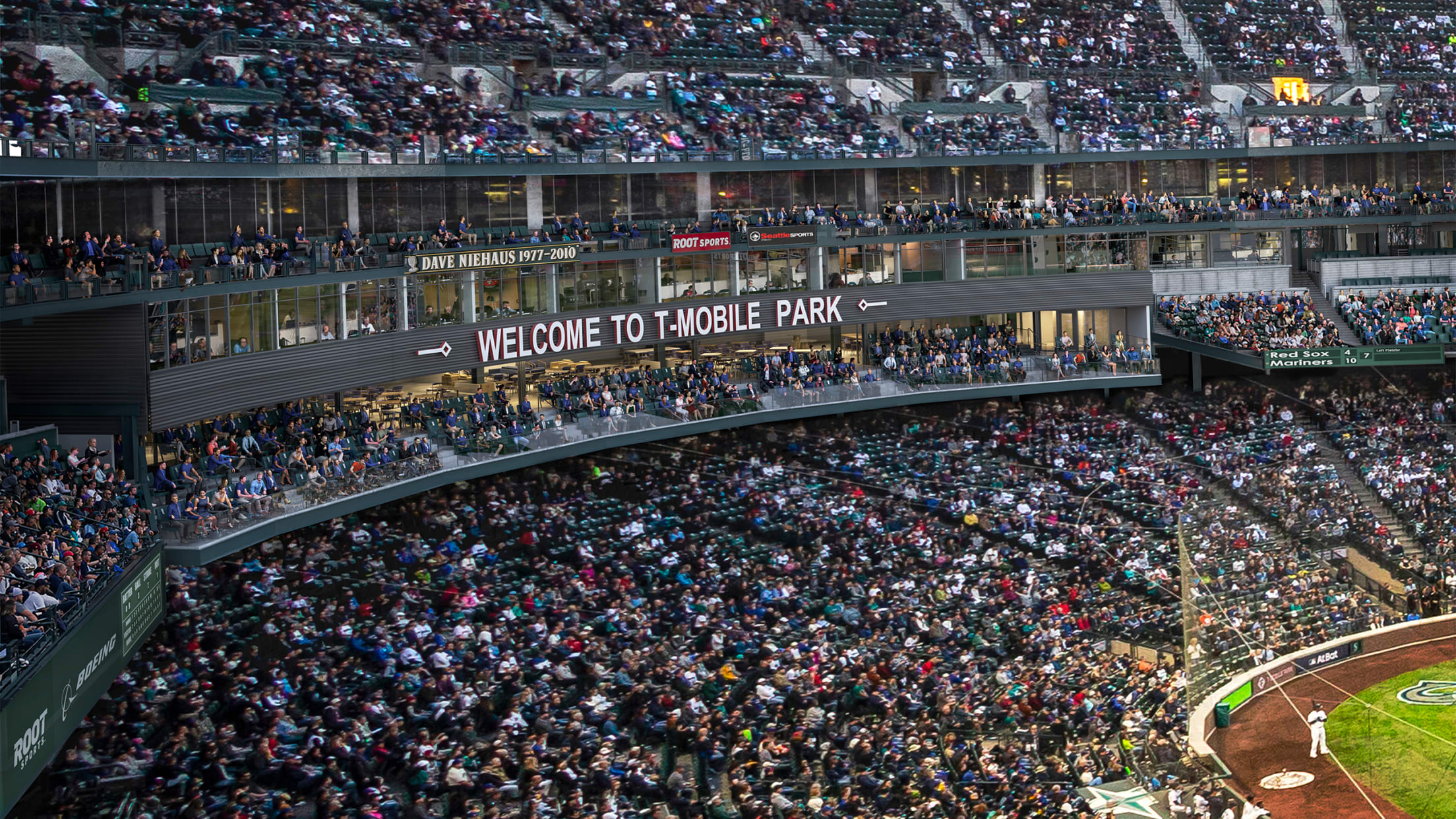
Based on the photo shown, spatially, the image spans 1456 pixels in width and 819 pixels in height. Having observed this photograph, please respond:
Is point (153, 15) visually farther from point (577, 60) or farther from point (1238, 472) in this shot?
point (1238, 472)

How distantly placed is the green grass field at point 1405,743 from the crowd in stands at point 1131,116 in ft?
74.3

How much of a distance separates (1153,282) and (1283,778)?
23682 millimetres

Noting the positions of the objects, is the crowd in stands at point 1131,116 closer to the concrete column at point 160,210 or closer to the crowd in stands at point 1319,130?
the crowd in stands at point 1319,130

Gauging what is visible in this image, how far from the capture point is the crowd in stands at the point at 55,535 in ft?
61.8

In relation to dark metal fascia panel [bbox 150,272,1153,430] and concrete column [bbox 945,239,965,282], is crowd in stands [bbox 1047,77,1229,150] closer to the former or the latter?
dark metal fascia panel [bbox 150,272,1153,430]

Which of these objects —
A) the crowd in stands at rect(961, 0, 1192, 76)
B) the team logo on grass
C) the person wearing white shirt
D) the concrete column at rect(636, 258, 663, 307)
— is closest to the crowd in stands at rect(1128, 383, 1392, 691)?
the team logo on grass

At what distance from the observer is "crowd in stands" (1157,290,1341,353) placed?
Result: 46938 millimetres

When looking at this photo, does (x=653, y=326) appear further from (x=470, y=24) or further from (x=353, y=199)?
(x=470, y=24)

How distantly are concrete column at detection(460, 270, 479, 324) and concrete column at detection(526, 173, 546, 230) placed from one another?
13.3 feet

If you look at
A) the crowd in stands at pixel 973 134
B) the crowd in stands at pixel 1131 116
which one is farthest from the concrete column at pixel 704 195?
the crowd in stands at pixel 1131 116

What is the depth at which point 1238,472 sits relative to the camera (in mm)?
41156

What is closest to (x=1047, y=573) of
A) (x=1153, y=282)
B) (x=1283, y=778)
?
(x=1283, y=778)

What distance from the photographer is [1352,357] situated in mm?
46344

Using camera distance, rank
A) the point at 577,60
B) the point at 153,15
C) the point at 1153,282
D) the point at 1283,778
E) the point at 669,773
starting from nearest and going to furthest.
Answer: the point at 669,773 < the point at 1283,778 < the point at 153,15 < the point at 577,60 < the point at 1153,282
